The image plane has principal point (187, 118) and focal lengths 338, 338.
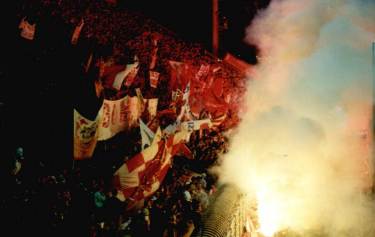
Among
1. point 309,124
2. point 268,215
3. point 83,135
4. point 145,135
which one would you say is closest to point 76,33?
point 83,135

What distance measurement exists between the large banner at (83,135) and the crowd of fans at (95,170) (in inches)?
16.4

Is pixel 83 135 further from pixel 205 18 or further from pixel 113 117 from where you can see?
pixel 205 18

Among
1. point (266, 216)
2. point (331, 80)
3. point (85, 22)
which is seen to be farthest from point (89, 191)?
point (331, 80)

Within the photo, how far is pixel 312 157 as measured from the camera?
504 inches

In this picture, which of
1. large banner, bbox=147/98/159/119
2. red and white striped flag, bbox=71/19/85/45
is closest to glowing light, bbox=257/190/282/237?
large banner, bbox=147/98/159/119

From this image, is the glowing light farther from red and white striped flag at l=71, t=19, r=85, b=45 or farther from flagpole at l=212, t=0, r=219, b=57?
red and white striped flag at l=71, t=19, r=85, b=45

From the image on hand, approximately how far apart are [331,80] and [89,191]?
15.1 m

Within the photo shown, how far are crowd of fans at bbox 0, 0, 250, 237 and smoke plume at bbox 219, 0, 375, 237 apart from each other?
3.53 metres

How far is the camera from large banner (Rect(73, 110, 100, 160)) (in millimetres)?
4656

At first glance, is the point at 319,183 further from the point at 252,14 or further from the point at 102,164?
the point at 102,164

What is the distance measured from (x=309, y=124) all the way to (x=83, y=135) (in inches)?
458

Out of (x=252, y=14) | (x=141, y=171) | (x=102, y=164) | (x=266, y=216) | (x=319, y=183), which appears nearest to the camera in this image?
(x=141, y=171)

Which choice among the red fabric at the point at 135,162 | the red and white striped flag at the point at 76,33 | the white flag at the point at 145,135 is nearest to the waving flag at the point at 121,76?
the white flag at the point at 145,135

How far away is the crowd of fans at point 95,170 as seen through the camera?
433cm
